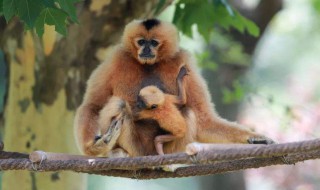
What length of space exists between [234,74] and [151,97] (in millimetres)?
5802

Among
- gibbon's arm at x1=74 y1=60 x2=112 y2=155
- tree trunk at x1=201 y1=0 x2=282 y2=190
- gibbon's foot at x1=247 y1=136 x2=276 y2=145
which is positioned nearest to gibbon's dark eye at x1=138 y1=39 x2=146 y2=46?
gibbon's arm at x1=74 y1=60 x2=112 y2=155

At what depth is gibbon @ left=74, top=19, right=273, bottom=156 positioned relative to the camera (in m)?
6.00

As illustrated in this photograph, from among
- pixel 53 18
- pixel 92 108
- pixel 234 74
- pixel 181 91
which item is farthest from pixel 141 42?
pixel 234 74

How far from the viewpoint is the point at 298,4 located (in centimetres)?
2162

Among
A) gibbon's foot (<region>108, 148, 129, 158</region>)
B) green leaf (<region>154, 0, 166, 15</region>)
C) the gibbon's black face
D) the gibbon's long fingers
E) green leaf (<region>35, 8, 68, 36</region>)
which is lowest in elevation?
gibbon's foot (<region>108, 148, 129, 158</region>)

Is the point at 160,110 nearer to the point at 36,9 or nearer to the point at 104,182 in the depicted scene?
the point at 36,9

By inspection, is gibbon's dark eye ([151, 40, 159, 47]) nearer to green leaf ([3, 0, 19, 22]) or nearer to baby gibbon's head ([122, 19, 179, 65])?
baby gibbon's head ([122, 19, 179, 65])

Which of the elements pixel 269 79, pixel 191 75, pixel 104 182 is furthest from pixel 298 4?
pixel 191 75

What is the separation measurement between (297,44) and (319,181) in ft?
28.7

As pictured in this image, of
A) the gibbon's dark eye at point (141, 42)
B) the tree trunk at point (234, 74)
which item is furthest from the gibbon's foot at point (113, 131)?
the tree trunk at point (234, 74)

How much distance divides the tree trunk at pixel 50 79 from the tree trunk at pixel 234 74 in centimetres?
321

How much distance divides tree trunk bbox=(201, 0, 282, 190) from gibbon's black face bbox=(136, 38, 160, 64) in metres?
4.82

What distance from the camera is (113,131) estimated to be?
18.7ft

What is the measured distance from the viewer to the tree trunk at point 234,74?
10891 mm
